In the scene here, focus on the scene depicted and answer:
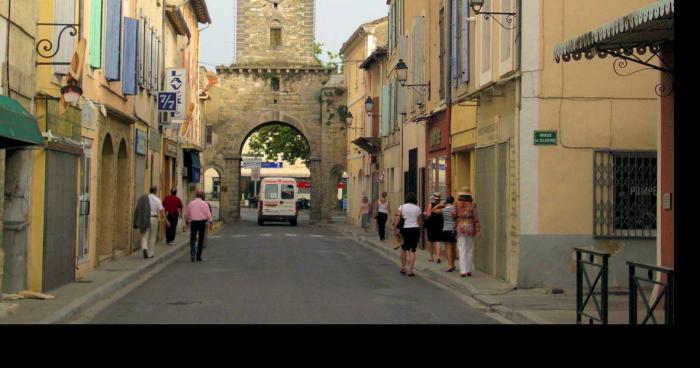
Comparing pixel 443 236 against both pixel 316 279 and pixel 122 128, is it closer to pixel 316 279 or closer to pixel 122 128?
pixel 316 279

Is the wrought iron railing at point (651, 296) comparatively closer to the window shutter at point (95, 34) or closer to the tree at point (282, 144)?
the window shutter at point (95, 34)

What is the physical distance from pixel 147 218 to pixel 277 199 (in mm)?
28526

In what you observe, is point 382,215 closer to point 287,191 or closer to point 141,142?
point 141,142

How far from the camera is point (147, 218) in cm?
2164

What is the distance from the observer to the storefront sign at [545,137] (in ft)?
51.1

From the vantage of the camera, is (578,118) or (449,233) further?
(449,233)

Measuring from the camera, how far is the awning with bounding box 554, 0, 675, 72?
9.55 metres

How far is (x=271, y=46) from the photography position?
6100cm

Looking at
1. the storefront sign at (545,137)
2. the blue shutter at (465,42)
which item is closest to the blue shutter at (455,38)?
the blue shutter at (465,42)

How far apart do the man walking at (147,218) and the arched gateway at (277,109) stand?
34883 millimetres

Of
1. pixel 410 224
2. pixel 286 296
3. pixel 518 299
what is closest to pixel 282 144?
pixel 410 224

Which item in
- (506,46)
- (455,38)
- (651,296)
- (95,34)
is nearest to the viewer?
(651,296)

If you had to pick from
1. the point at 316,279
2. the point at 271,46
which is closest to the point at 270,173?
the point at 271,46

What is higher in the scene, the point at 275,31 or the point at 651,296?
the point at 275,31
